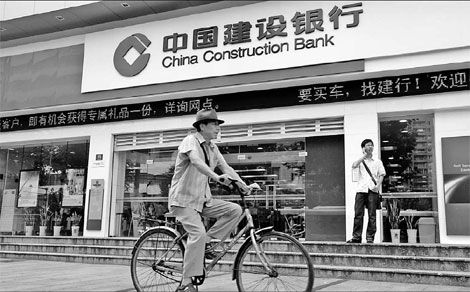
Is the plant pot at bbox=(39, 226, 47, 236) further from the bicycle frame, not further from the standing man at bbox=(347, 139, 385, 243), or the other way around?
the bicycle frame

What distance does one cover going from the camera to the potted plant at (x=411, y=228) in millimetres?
8898

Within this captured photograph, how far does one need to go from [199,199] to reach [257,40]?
6.62m

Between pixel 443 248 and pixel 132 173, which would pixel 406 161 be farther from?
pixel 132 173

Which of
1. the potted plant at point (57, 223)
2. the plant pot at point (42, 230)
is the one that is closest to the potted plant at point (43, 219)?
the plant pot at point (42, 230)

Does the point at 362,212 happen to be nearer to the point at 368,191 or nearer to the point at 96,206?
the point at 368,191

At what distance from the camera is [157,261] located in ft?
13.4

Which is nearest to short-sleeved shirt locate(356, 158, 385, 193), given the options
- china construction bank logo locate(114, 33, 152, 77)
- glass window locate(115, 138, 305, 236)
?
glass window locate(115, 138, 305, 236)

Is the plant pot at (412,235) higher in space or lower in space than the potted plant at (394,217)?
lower

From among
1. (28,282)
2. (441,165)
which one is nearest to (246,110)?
(441,165)

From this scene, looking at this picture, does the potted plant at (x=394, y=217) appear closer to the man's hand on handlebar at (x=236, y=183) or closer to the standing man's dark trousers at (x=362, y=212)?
the standing man's dark trousers at (x=362, y=212)

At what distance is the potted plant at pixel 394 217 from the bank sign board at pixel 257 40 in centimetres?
309

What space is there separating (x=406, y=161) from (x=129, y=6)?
7.44 meters

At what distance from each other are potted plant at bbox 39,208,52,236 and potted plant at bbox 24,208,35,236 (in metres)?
0.38

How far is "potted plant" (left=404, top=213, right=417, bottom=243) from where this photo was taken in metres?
8.90
